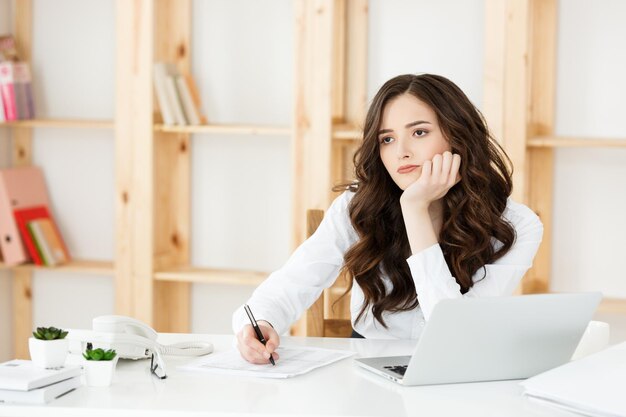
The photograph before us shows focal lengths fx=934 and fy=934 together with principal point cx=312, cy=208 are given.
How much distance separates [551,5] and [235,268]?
167 cm

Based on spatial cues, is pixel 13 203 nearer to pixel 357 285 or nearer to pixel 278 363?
pixel 357 285

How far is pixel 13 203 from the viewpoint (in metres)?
3.88

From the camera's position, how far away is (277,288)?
2256 mm

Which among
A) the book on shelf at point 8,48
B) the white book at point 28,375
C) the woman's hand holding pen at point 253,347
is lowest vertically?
the woman's hand holding pen at point 253,347

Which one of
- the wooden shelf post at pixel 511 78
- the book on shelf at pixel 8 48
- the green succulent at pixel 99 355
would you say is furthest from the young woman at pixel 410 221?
the book on shelf at pixel 8 48

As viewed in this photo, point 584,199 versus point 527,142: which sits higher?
point 527,142

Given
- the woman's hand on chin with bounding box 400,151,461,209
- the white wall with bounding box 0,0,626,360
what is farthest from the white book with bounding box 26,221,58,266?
the woman's hand on chin with bounding box 400,151,461,209

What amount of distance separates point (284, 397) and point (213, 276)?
2.23m

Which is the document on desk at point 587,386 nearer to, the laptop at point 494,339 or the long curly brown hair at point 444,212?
the laptop at point 494,339

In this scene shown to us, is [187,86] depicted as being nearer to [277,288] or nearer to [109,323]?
[277,288]

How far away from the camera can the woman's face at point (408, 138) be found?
228cm

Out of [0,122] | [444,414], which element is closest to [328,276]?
[444,414]

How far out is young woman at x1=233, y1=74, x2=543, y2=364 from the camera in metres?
2.25

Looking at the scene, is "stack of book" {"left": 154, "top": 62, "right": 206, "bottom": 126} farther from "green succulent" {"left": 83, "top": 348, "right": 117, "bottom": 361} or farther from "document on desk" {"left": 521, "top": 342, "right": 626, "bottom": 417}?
"document on desk" {"left": 521, "top": 342, "right": 626, "bottom": 417}
